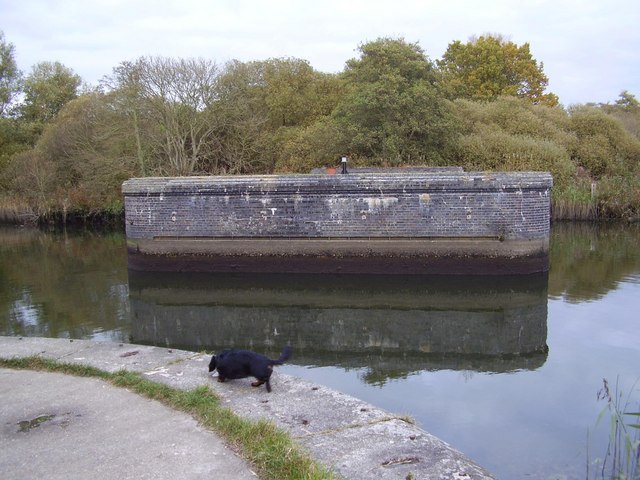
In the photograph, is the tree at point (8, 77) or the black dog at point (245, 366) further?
the tree at point (8, 77)

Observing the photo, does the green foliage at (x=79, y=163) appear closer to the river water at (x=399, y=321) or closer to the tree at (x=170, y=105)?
the tree at (x=170, y=105)

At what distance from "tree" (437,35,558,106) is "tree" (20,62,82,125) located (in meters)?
24.8

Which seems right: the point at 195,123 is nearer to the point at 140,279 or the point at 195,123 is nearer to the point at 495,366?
the point at 140,279

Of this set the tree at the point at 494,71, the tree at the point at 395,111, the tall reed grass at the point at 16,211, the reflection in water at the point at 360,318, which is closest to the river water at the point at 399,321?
the reflection in water at the point at 360,318

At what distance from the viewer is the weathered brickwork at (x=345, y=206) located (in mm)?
13008

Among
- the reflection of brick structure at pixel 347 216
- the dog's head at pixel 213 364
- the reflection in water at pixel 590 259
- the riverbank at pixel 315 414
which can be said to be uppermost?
the reflection of brick structure at pixel 347 216

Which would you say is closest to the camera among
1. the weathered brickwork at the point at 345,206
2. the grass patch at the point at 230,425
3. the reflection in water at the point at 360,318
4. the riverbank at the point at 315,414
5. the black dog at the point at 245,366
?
the grass patch at the point at 230,425

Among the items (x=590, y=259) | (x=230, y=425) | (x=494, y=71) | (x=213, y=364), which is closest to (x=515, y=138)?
(x=590, y=259)

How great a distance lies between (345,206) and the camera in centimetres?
1362

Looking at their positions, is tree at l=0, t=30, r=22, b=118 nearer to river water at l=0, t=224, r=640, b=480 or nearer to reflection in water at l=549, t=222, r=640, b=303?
river water at l=0, t=224, r=640, b=480

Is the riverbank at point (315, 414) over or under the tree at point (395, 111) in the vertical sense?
under

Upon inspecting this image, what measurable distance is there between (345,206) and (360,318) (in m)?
3.78

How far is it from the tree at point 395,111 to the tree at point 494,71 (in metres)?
11.8

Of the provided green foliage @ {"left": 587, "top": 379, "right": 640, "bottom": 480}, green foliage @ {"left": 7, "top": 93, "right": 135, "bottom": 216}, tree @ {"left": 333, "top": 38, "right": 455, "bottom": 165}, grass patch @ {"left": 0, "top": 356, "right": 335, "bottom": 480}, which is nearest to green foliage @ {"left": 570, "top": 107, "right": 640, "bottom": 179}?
tree @ {"left": 333, "top": 38, "right": 455, "bottom": 165}
